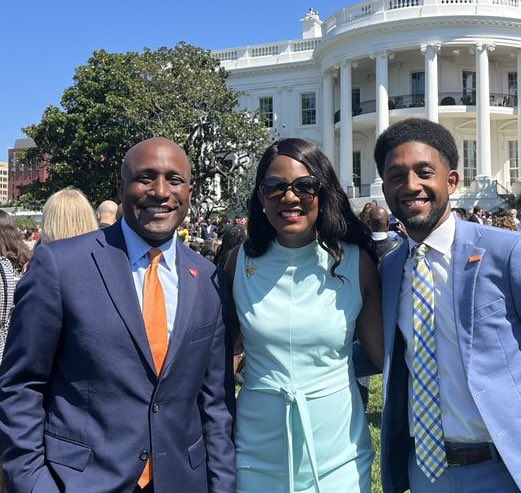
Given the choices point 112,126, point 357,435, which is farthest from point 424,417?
point 112,126

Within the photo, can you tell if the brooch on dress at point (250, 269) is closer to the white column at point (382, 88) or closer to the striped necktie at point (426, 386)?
the striped necktie at point (426, 386)

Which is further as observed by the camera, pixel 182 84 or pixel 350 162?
pixel 350 162

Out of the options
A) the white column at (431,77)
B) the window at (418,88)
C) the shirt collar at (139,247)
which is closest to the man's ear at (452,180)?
the shirt collar at (139,247)

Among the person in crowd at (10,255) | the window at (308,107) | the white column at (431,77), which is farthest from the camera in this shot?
the window at (308,107)

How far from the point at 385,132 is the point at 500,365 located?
1149mm

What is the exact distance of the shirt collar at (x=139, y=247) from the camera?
→ 2.60 m

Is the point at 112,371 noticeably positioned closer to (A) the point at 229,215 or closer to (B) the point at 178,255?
(B) the point at 178,255

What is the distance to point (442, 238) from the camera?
110 inches

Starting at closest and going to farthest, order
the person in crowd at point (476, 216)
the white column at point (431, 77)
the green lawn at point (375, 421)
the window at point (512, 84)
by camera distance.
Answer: the green lawn at point (375, 421) → the person in crowd at point (476, 216) → the white column at point (431, 77) → the window at point (512, 84)

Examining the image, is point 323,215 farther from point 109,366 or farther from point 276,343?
point 109,366

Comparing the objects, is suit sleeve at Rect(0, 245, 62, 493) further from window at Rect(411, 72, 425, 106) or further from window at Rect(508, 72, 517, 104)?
window at Rect(508, 72, 517, 104)

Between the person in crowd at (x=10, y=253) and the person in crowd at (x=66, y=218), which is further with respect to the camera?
the person in crowd at (x=10, y=253)

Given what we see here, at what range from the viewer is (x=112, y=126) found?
32094 mm

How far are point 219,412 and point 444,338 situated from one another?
100 cm
